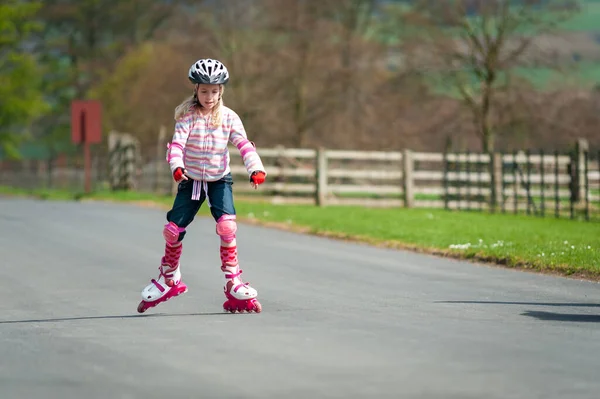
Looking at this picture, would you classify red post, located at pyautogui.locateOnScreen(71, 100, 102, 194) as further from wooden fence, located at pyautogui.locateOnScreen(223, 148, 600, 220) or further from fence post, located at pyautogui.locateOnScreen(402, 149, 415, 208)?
fence post, located at pyautogui.locateOnScreen(402, 149, 415, 208)

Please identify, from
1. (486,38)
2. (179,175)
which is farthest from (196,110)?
(486,38)

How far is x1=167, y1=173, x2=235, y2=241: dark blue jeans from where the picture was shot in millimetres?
10789

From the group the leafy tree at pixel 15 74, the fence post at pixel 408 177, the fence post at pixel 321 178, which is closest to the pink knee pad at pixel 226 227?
the fence post at pixel 321 178

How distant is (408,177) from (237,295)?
78.1 ft

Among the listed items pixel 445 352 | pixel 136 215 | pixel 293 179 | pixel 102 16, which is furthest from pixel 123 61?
pixel 445 352

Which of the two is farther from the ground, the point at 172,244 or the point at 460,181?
the point at 460,181

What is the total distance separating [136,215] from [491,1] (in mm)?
23503

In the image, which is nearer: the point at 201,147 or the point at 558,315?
the point at 201,147

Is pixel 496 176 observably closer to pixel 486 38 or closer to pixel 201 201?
pixel 486 38

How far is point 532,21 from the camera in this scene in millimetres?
Answer: 46469

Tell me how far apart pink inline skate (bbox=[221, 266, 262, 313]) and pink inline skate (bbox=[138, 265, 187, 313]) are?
41 centimetres

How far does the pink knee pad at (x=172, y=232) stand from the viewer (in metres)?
10.8

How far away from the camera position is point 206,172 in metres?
10.7

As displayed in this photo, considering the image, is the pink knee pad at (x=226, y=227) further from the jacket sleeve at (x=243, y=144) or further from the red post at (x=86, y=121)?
the red post at (x=86, y=121)
